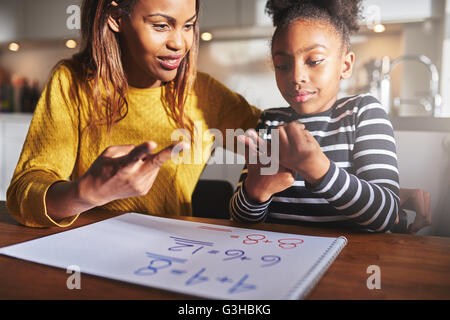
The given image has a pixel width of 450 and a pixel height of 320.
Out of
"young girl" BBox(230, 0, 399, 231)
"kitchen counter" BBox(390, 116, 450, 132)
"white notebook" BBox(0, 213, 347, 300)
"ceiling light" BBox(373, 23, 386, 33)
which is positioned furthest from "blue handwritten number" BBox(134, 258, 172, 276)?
"ceiling light" BBox(373, 23, 386, 33)

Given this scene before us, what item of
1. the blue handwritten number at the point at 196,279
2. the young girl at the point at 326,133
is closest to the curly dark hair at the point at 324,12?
the young girl at the point at 326,133

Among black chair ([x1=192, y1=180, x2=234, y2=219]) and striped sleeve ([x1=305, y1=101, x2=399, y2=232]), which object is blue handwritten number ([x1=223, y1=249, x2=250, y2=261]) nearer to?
striped sleeve ([x1=305, y1=101, x2=399, y2=232])

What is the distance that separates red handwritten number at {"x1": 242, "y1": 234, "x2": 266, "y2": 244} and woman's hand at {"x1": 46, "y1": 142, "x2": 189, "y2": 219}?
140mm

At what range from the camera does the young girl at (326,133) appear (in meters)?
0.59

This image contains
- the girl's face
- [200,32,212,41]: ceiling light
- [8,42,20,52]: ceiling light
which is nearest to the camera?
the girl's face

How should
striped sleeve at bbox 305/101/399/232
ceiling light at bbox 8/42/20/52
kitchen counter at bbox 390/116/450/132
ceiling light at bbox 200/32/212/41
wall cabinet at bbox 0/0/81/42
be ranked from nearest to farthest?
striped sleeve at bbox 305/101/399/232 < kitchen counter at bbox 390/116/450/132 < ceiling light at bbox 200/32/212/41 < wall cabinet at bbox 0/0/81/42 < ceiling light at bbox 8/42/20/52

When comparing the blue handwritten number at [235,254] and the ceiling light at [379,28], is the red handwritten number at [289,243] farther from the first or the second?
the ceiling light at [379,28]

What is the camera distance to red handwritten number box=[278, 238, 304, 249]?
47 centimetres

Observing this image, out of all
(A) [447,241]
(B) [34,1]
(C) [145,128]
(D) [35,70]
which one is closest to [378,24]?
(C) [145,128]

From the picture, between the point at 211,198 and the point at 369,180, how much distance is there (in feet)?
1.44

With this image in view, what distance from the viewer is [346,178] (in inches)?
22.5

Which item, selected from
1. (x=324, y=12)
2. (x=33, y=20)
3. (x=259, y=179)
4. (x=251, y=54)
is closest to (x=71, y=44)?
(x=33, y=20)

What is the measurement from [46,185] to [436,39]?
7.43ft

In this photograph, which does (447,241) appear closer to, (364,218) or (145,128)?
(364,218)
